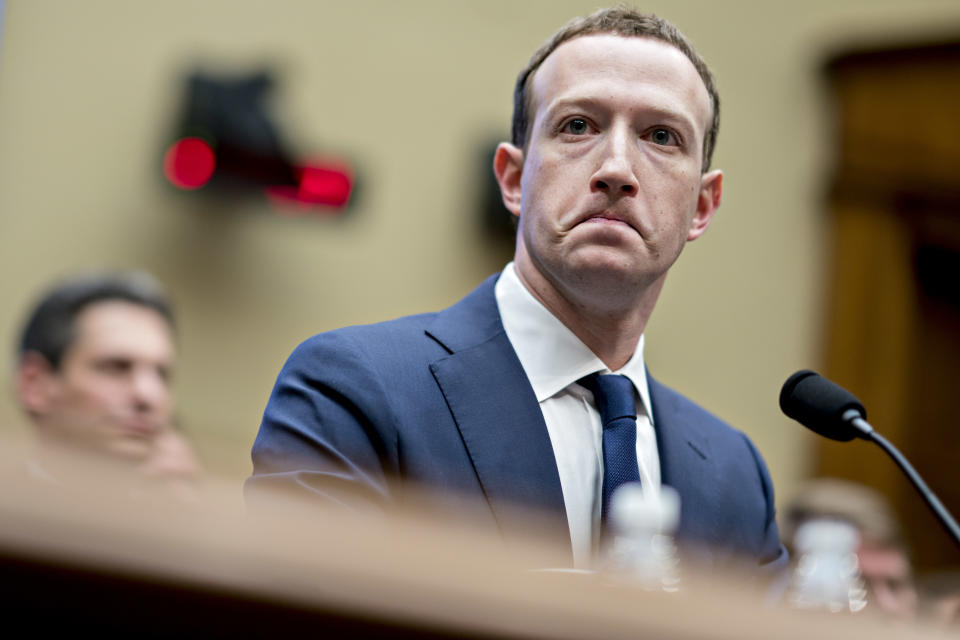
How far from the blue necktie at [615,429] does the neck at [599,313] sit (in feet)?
0.22

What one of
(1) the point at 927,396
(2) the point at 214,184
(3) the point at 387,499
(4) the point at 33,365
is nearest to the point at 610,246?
(3) the point at 387,499

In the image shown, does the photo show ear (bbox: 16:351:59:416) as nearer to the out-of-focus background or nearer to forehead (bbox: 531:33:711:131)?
the out-of-focus background

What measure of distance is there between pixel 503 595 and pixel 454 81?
13.3 feet

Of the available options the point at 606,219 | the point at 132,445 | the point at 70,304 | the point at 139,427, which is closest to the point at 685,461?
the point at 606,219

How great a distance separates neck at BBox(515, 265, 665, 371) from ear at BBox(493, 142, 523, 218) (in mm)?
165

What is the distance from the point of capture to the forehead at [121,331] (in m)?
2.80

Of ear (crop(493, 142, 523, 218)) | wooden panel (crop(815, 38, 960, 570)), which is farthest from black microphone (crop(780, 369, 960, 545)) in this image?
wooden panel (crop(815, 38, 960, 570))

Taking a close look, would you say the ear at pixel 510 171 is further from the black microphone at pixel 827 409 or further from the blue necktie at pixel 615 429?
the black microphone at pixel 827 409

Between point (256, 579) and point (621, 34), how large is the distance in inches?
59.7

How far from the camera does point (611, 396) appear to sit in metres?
1.78

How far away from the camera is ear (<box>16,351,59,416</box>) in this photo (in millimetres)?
2727

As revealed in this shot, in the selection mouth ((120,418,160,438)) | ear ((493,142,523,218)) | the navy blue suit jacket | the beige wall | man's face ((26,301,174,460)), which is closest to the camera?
the navy blue suit jacket

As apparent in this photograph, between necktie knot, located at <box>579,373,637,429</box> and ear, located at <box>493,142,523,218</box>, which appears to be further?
ear, located at <box>493,142,523,218</box>

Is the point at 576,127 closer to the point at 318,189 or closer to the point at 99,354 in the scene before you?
the point at 99,354
